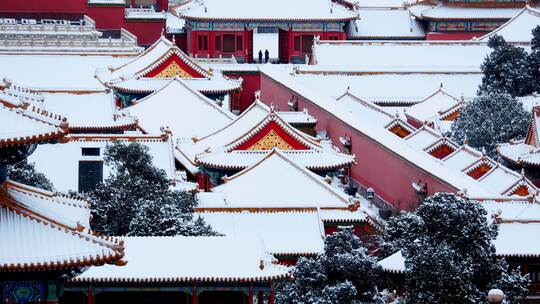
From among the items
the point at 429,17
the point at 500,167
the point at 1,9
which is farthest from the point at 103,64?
the point at 500,167

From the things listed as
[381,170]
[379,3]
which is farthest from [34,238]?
[379,3]

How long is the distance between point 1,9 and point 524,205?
→ 36.4 meters

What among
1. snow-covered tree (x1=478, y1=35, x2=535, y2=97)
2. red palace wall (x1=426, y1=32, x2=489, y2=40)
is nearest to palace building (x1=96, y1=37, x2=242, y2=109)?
snow-covered tree (x1=478, y1=35, x2=535, y2=97)

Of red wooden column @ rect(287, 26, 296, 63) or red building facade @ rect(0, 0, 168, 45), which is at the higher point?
red building facade @ rect(0, 0, 168, 45)

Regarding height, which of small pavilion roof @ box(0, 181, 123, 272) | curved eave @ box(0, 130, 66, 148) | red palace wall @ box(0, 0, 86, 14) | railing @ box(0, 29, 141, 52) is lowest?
railing @ box(0, 29, 141, 52)

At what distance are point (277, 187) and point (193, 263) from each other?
36.5 feet

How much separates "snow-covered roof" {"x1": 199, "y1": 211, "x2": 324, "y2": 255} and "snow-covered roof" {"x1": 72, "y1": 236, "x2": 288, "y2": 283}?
6707 millimetres

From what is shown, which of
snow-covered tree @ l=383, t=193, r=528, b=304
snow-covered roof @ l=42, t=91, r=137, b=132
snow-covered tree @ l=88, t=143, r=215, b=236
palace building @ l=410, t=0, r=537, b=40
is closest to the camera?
snow-covered tree @ l=383, t=193, r=528, b=304

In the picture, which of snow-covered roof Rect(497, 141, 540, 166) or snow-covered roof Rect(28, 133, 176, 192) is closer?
snow-covered roof Rect(28, 133, 176, 192)

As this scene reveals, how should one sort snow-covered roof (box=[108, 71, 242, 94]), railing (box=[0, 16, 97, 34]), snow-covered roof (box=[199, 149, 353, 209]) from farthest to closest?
railing (box=[0, 16, 97, 34]) < snow-covered roof (box=[108, 71, 242, 94]) < snow-covered roof (box=[199, 149, 353, 209])

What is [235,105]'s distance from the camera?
60531 mm

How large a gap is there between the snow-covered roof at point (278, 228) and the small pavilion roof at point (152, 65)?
1891 centimetres

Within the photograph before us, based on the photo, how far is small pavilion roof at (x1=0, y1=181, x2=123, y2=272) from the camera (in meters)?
21.6

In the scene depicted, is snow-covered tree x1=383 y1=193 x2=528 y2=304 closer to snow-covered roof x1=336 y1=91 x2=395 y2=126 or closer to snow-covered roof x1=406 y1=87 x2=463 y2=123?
snow-covered roof x1=336 y1=91 x2=395 y2=126
